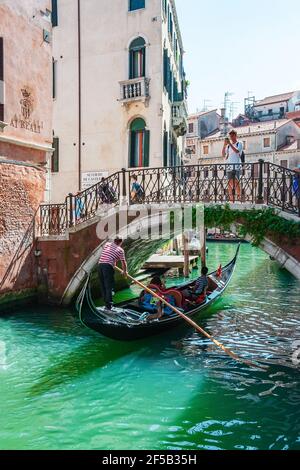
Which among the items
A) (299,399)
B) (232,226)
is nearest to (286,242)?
(232,226)

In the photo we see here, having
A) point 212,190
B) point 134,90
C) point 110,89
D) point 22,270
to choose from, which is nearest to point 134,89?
point 134,90

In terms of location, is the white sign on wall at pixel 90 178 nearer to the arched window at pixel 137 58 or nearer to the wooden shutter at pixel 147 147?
the wooden shutter at pixel 147 147

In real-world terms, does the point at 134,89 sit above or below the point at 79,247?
above

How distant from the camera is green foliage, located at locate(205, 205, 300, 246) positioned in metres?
5.50

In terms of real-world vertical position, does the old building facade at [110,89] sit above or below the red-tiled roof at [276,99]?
below

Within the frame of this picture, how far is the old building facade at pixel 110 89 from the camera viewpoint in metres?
10.6

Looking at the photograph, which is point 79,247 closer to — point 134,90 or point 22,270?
point 22,270

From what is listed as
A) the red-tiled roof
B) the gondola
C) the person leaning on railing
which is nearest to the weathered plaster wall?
the gondola

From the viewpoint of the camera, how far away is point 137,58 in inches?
431

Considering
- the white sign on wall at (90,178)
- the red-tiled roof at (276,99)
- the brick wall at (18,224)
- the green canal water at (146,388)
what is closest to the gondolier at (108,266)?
the green canal water at (146,388)

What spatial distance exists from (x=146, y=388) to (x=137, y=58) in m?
8.94

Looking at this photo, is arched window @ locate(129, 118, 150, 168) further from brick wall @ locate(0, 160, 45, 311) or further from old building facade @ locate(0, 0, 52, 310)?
brick wall @ locate(0, 160, 45, 311)

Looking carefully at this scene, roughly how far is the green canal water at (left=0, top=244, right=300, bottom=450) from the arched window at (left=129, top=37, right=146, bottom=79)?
674 cm

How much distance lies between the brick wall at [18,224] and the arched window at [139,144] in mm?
3644
